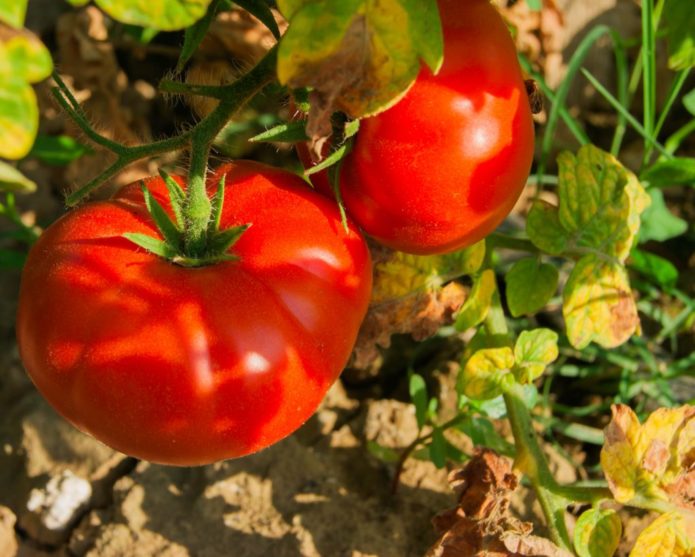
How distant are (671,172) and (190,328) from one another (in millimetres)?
811

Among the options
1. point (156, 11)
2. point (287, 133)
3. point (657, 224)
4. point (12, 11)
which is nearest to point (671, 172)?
point (657, 224)

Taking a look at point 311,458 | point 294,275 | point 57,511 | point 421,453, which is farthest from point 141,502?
point 294,275

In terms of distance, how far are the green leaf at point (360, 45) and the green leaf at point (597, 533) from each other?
56cm

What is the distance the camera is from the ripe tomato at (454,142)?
922 mm

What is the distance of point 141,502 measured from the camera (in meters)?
1.34

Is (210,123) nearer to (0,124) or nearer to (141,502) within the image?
(0,124)

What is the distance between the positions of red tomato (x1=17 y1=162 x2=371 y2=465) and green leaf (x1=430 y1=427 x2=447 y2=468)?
11.4 inches

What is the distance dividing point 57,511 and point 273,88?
0.71 m

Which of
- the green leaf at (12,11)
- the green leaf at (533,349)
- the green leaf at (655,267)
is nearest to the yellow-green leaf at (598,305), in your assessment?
the green leaf at (533,349)

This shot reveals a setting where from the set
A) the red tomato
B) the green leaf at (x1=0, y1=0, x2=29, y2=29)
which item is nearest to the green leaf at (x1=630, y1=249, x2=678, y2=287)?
the red tomato

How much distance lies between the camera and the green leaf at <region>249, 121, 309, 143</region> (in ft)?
3.08

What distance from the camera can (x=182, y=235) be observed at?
960mm

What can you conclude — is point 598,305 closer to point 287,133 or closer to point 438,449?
point 438,449

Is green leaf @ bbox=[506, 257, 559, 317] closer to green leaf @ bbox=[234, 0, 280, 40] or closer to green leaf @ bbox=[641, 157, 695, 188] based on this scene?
green leaf @ bbox=[641, 157, 695, 188]
